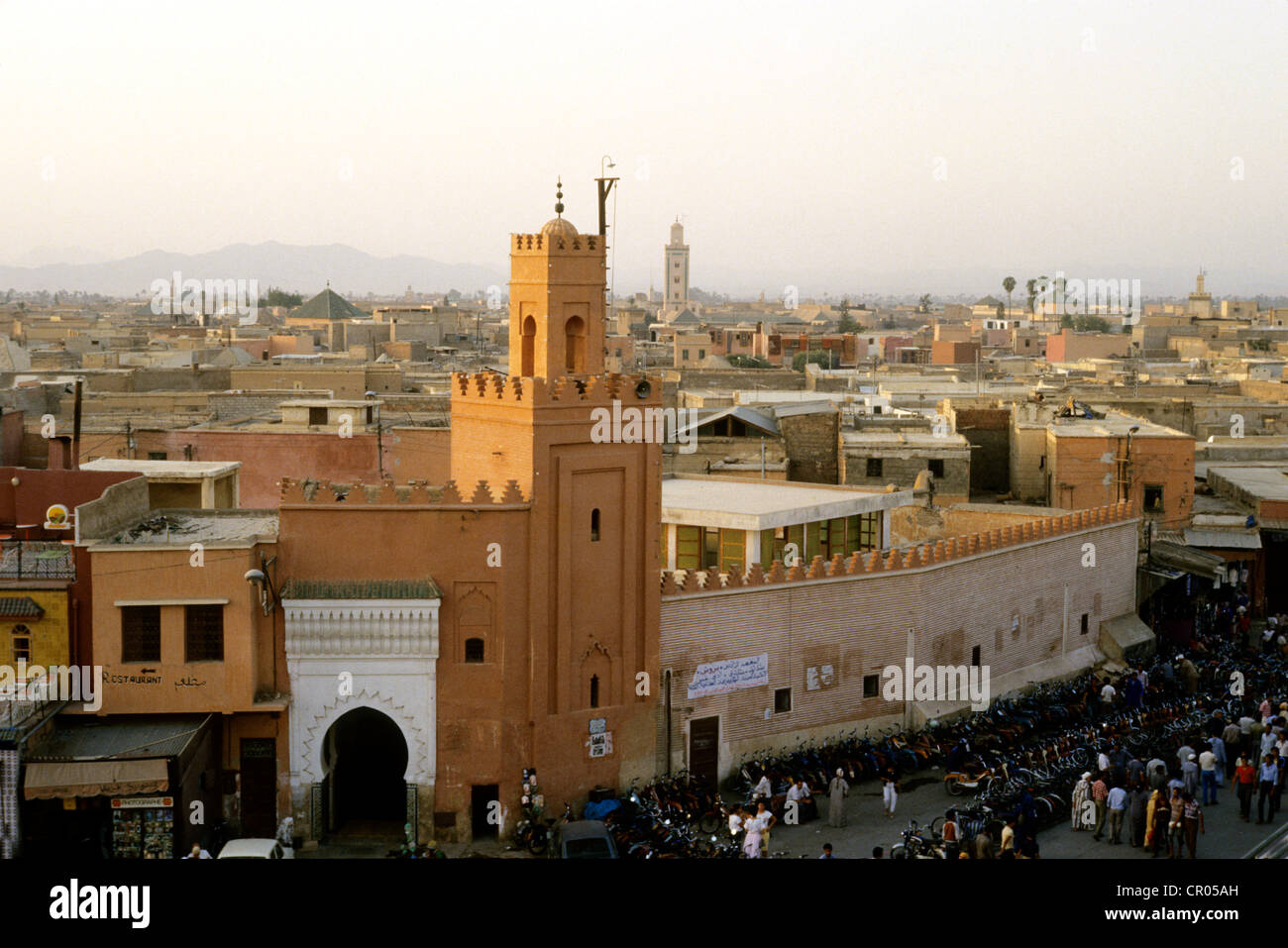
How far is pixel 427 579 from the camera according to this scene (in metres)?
20.2

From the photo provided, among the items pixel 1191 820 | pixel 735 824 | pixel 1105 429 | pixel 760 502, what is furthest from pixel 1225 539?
Result: pixel 735 824

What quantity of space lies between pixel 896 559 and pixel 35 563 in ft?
42.3

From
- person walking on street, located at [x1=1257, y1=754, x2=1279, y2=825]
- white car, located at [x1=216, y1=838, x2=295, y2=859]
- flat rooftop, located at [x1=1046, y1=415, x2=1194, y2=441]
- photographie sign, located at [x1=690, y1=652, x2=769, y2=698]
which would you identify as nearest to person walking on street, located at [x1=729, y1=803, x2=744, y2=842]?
photographie sign, located at [x1=690, y1=652, x2=769, y2=698]

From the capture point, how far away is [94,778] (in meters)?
18.4

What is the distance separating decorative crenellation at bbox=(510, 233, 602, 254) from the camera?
21656 mm

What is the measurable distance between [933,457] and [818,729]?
40.7 feet

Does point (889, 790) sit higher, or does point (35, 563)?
point (35, 563)

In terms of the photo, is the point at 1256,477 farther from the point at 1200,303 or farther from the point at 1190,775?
the point at 1200,303

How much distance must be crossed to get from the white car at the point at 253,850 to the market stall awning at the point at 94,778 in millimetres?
1046

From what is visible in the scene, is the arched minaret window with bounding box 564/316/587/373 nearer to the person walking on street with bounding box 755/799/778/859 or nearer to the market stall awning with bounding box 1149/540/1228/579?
the person walking on street with bounding box 755/799/778/859

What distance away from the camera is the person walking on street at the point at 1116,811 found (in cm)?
2016

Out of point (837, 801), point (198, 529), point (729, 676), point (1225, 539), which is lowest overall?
point (837, 801)
